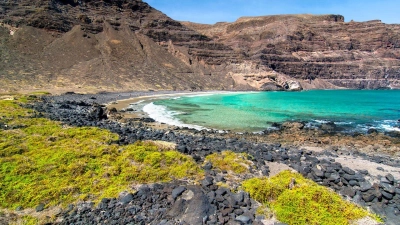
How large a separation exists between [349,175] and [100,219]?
27.6 feet

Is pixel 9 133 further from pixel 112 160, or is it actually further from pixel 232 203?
pixel 232 203

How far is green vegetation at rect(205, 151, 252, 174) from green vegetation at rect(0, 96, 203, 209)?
0.87 meters

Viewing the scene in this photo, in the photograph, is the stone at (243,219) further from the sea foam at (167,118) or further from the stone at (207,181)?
the sea foam at (167,118)

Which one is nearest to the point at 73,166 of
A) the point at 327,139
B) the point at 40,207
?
the point at 40,207

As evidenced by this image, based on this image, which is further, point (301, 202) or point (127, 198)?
point (127, 198)

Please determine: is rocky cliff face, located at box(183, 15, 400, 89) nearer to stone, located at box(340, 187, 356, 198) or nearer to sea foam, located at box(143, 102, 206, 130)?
sea foam, located at box(143, 102, 206, 130)

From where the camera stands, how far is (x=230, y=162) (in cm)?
899

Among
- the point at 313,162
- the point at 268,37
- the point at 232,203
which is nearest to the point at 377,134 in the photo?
the point at 313,162

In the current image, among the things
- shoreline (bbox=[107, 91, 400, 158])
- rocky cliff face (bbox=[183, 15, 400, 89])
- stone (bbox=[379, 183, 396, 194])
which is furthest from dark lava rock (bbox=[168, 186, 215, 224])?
rocky cliff face (bbox=[183, 15, 400, 89])

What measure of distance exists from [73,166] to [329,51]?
176m

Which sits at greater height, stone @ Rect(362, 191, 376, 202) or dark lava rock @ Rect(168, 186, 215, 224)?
dark lava rock @ Rect(168, 186, 215, 224)

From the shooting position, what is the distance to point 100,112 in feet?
71.1

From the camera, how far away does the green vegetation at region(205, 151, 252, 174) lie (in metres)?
8.63

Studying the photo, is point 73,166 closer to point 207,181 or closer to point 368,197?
point 207,181
